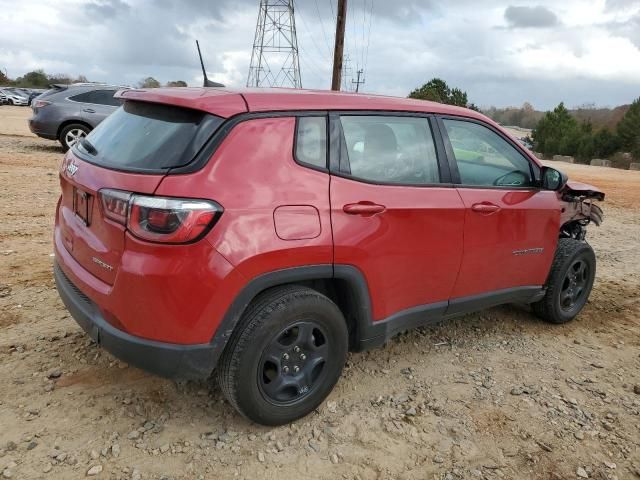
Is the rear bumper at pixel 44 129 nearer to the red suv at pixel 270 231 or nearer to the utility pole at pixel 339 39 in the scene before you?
the red suv at pixel 270 231

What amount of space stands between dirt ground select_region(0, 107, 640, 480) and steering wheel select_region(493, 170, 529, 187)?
3.96ft

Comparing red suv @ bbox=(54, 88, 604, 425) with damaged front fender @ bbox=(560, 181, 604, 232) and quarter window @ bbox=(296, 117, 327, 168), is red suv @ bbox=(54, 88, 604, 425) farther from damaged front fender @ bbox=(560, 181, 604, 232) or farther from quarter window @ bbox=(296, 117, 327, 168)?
damaged front fender @ bbox=(560, 181, 604, 232)

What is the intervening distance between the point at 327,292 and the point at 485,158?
5.20ft

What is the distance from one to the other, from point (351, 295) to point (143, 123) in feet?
4.63

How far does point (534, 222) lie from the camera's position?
3.75 m

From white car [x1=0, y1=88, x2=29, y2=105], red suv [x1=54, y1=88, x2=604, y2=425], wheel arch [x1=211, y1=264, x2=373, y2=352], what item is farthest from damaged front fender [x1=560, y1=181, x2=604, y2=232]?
white car [x1=0, y1=88, x2=29, y2=105]

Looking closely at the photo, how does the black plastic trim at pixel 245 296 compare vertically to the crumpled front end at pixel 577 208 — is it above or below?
below

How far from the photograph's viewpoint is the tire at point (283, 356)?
2529 mm

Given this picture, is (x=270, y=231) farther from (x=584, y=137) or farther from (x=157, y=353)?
(x=584, y=137)

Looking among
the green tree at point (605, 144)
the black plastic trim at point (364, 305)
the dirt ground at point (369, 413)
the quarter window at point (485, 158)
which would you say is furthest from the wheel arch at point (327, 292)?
the green tree at point (605, 144)

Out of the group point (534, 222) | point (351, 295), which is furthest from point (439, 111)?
point (351, 295)

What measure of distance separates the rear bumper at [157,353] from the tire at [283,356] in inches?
5.4

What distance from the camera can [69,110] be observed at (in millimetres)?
11531

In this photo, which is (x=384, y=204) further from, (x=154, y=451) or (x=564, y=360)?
(x=564, y=360)
